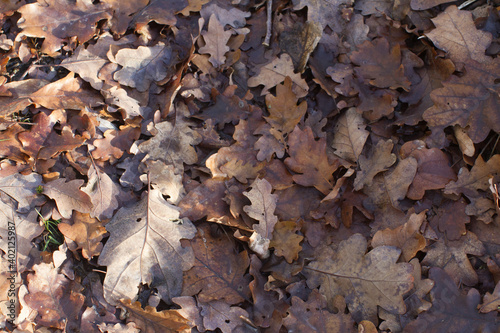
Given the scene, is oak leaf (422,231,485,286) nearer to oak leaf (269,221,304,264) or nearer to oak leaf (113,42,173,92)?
oak leaf (269,221,304,264)

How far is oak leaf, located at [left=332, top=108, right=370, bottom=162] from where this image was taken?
242cm

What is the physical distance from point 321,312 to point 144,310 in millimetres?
982

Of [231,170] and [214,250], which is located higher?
[231,170]

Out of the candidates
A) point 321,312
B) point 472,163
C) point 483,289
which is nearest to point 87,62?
point 321,312

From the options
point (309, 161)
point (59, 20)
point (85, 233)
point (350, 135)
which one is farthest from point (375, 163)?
point (59, 20)

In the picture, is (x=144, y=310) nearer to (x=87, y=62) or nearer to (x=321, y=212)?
(x=321, y=212)

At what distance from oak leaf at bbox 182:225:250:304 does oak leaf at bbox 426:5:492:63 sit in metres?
1.91

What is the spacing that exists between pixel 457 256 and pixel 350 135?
3.16ft

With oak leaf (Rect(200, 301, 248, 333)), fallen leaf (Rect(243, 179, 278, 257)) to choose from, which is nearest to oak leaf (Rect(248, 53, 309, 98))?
fallen leaf (Rect(243, 179, 278, 257))

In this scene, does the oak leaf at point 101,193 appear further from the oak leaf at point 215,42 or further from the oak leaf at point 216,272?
the oak leaf at point 215,42

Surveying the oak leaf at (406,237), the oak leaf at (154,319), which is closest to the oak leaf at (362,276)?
the oak leaf at (406,237)

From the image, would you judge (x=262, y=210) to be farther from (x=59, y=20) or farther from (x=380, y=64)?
(x=59, y=20)

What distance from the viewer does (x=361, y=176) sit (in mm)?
2311

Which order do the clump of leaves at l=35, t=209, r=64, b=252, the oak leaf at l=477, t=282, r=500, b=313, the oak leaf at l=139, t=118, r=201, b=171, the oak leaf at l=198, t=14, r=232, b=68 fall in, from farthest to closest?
the oak leaf at l=198, t=14, r=232, b=68 → the oak leaf at l=139, t=118, r=201, b=171 → the clump of leaves at l=35, t=209, r=64, b=252 → the oak leaf at l=477, t=282, r=500, b=313
